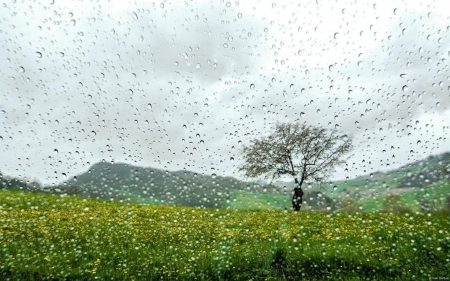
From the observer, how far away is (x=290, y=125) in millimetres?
12078

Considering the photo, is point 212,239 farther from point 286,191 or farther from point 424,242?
point 424,242

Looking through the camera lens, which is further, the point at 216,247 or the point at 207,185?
the point at 207,185

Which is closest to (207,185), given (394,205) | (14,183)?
(14,183)

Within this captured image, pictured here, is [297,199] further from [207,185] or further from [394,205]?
[207,185]

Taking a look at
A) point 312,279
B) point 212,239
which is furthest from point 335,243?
point 212,239

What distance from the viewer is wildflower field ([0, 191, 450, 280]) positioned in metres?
6.14

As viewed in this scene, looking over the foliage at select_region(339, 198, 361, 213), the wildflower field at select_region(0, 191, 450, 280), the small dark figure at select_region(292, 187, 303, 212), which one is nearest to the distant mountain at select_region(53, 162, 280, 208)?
the wildflower field at select_region(0, 191, 450, 280)

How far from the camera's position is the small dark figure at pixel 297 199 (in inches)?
497

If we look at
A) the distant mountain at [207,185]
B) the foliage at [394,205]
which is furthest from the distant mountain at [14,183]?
the foliage at [394,205]

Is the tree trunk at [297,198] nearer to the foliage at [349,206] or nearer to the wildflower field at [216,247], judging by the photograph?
the wildflower field at [216,247]

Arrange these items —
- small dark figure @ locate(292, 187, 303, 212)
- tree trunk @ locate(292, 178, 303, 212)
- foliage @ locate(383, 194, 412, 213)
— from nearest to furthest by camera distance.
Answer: foliage @ locate(383, 194, 412, 213) → tree trunk @ locate(292, 178, 303, 212) → small dark figure @ locate(292, 187, 303, 212)

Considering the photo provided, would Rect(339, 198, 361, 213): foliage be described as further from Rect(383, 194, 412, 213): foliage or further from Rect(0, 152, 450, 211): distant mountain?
Rect(0, 152, 450, 211): distant mountain

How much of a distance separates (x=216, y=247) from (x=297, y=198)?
268 inches

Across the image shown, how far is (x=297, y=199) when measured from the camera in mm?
13719
